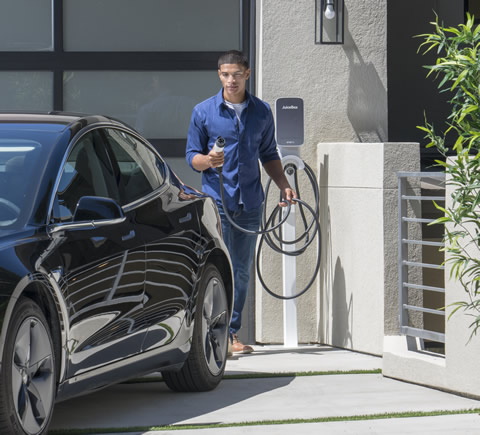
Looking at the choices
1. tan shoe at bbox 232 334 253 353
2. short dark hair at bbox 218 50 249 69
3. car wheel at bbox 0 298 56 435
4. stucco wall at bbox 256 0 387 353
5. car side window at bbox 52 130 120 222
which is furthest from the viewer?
stucco wall at bbox 256 0 387 353

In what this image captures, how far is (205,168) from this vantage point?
791 centimetres

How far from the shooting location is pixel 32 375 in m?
4.89

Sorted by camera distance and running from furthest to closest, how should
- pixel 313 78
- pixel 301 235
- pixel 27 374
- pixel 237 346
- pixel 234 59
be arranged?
pixel 313 78, pixel 301 235, pixel 237 346, pixel 234 59, pixel 27 374

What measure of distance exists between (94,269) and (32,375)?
27.7 inches

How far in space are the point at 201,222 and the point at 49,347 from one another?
199 centimetres

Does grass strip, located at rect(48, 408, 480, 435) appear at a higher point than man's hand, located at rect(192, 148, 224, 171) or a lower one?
lower

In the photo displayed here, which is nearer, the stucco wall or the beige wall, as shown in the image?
the beige wall

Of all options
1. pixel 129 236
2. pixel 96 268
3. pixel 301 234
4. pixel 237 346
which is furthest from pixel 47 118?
pixel 301 234

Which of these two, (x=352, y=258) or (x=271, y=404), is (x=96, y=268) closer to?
(x=271, y=404)

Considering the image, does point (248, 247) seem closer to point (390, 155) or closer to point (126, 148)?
point (390, 155)

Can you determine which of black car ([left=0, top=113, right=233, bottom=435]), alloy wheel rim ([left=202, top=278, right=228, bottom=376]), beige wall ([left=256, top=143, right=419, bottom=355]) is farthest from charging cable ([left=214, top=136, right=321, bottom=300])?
black car ([left=0, top=113, right=233, bottom=435])

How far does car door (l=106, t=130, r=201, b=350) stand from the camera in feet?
19.8

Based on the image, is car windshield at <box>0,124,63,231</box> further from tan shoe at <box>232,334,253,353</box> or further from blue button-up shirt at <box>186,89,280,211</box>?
tan shoe at <box>232,334,253,353</box>

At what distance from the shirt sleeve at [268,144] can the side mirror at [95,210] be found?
3201 millimetres
